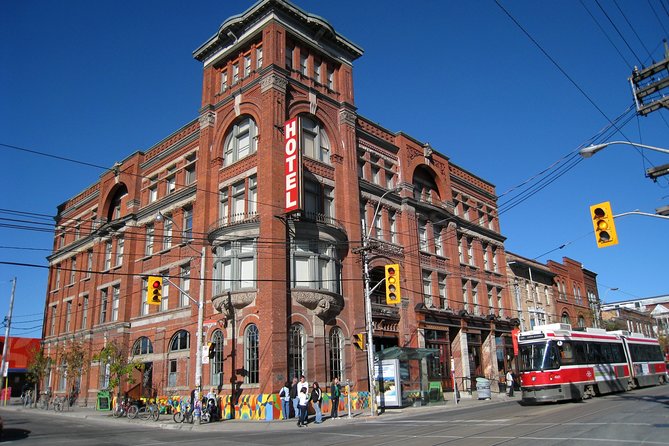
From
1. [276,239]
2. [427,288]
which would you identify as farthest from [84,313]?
[427,288]

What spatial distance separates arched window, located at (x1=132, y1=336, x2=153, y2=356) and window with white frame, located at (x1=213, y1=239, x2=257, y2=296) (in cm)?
951

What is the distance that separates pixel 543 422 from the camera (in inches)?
663

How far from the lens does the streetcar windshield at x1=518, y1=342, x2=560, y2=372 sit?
81.5 ft

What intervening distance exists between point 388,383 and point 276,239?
33.5 ft

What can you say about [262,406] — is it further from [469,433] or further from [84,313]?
[84,313]

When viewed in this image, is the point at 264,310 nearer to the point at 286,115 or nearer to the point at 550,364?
the point at 286,115

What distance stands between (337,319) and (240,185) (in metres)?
10.1

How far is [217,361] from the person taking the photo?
29688 millimetres

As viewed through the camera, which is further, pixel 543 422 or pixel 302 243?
pixel 302 243

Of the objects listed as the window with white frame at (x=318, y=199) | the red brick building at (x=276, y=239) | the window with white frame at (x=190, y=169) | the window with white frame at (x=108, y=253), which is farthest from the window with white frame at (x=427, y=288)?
the window with white frame at (x=108, y=253)

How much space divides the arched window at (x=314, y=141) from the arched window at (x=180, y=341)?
1401 cm

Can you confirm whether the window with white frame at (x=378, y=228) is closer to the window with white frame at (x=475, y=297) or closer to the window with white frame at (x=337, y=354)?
Result: the window with white frame at (x=337, y=354)

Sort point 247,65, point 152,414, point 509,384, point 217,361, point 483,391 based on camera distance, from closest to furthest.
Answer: point 152,414
point 217,361
point 483,391
point 247,65
point 509,384

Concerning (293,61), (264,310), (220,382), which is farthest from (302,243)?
(293,61)
